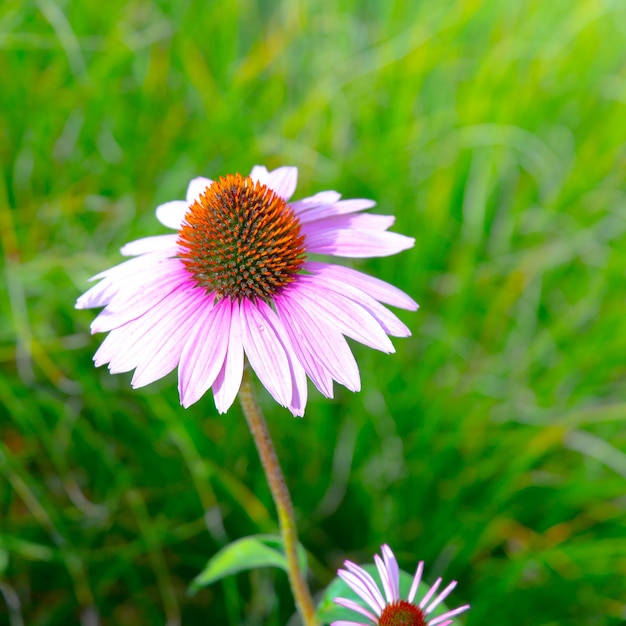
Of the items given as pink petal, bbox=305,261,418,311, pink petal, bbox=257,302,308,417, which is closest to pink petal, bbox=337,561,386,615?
pink petal, bbox=257,302,308,417

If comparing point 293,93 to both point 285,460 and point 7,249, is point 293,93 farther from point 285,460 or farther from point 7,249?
point 285,460

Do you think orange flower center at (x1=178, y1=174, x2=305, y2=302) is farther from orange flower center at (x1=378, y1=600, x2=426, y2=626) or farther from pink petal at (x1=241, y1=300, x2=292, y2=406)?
orange flower center at (x1=378, y1=600, x2=426, y2=626)

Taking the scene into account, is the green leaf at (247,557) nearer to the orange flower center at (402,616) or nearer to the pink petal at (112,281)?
the orange flower center at (402,616)

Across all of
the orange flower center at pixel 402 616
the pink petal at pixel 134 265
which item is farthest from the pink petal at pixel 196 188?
the orange flower center at pixel 402 616

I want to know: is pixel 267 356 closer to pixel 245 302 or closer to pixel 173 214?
pixel 245 302

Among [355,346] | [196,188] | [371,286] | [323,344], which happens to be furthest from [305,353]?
[355,346]

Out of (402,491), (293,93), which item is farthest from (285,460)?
(293,93)
